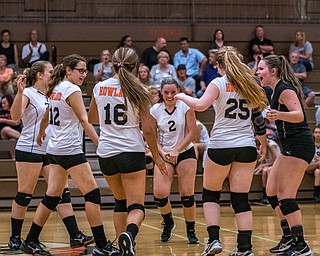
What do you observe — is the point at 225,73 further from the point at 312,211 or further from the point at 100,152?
the point at 312,211

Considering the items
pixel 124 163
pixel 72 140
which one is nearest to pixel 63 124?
pixel 72 140

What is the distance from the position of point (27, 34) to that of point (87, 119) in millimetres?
10614

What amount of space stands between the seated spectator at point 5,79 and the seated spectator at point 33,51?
3.80 feet

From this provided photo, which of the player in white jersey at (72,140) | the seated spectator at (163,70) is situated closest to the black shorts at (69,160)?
the player in white jersey at (72,140)

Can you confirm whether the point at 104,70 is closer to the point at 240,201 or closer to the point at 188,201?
the point at 188,201

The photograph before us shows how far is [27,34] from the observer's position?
1770 centimetres

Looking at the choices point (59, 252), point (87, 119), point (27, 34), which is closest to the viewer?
point (87, 119)

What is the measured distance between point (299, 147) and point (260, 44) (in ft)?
35.5

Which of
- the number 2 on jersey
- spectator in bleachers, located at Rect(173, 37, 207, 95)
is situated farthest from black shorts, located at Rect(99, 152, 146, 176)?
spectator in bleachers, located at Rect(173, 37, 207, 95)

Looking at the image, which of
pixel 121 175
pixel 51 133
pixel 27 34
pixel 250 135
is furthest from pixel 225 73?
pixel 27 34

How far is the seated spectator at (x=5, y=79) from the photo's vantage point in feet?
49.5

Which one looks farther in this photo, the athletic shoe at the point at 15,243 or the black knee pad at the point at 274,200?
the athletic shoe at the point at 15,243

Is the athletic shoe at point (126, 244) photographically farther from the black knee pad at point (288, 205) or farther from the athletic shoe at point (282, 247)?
the athletic shoe at point (282, 247)

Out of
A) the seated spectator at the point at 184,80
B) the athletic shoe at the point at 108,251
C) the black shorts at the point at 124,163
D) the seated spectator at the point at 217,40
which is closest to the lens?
the black shorts at the point at 124,163
